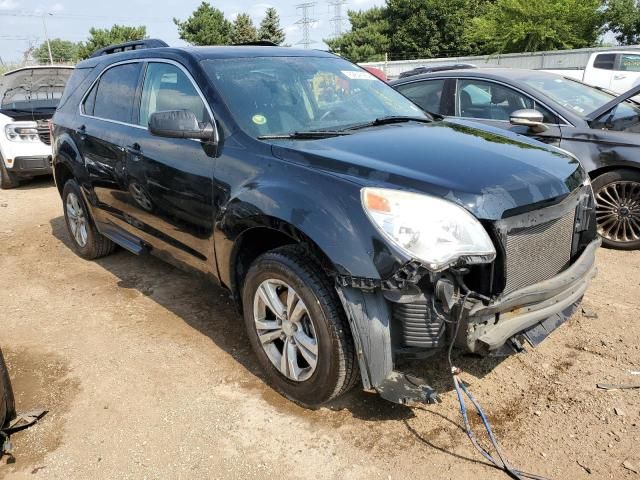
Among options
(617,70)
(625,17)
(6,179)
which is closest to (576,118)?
(6,179)

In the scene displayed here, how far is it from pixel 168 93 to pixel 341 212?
1.86 m

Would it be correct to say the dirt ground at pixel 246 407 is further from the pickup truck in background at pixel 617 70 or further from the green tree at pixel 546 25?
the green tree at pixel 546 25

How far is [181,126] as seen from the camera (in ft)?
9.93

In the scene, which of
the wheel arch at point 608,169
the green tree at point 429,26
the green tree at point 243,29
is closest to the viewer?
the wheel arch at point 608,169

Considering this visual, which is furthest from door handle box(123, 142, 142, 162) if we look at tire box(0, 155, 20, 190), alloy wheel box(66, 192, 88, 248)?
tire box(0, 155, 20, 190)

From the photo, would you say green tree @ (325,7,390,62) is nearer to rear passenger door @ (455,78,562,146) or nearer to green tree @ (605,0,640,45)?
green tree @ (605,0,640,45)

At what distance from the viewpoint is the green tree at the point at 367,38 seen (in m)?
43.8

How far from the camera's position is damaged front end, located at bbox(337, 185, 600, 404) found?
2.30 meters

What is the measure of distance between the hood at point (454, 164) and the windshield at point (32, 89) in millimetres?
7614

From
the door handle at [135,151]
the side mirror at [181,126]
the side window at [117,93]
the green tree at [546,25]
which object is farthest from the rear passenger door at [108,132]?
the green tree at [546,25]

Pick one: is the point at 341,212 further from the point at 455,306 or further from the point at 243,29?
the point at 243,29

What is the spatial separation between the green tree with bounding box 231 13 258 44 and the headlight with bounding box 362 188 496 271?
5254 cm

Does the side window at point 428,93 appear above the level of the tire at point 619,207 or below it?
above

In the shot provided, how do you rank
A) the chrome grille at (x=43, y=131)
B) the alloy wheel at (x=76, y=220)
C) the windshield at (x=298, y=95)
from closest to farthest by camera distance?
the windshield at (x=298, y=95) → the alloy wheel at (x=76, y=220) → the chrome grille at (x=43, y=131)
